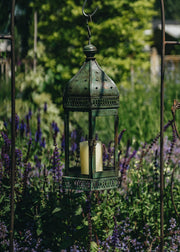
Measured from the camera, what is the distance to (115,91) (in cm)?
245

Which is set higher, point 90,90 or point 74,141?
point 90,90

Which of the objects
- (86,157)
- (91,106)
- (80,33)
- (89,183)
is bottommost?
(89,183)

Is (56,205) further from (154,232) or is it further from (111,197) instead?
(154,232)

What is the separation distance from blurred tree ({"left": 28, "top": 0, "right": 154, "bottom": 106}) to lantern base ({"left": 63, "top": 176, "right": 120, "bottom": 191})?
5.29 meters

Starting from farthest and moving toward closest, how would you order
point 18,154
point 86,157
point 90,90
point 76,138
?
point 76,138 < point 18,154 < point 86,157 < point 90,90

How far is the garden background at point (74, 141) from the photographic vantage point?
9.60 feet

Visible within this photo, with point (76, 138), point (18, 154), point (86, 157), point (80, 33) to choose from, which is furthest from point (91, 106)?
point (80, 33)

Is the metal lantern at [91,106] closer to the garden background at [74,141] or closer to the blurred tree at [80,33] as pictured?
the garden background at [74,141]

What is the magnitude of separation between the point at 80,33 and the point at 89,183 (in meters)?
5.99

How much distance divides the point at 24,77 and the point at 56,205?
438cm

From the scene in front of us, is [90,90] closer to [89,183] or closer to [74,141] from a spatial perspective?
[89,183]

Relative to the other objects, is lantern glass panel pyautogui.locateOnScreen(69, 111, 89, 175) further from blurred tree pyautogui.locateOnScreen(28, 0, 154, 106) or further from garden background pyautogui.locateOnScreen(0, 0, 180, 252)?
blurred tree pyautogui.locateOnScreen(28, 0, 154, 106)

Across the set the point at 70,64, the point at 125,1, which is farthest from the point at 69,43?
the point at 125,1

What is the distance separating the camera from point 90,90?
2.33 meters
